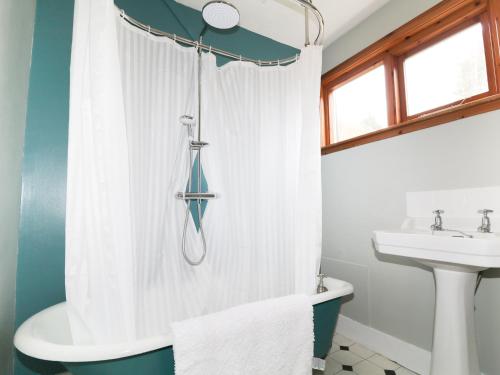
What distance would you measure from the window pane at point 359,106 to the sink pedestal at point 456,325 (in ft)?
4.12

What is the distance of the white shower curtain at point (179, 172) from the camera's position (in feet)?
3.21

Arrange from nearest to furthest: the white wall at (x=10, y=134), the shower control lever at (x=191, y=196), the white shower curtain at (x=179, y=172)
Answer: the white shower curtain at (x=179, y=172), the white wall at (x=10, y=134), the shower control lever at (x=191, y=196)

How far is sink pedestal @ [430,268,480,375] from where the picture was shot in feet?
3.97

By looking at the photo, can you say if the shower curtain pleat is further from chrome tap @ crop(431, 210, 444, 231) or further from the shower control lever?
chrome tap @ crop(431, 210, 444, 231)

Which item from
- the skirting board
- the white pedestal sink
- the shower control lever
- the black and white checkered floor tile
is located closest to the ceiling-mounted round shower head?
the shower control lever

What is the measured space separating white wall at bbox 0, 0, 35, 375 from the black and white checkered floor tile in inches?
65.4

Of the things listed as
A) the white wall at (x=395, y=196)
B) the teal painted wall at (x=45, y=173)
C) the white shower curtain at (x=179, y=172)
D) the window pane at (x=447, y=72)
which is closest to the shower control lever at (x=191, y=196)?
the white shower curtain at (x=179, y=172)

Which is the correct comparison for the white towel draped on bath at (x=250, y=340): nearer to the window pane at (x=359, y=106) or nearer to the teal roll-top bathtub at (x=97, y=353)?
the teal roll-top bathtub at (x=97, y=353)

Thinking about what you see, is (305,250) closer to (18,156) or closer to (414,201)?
(414,201)

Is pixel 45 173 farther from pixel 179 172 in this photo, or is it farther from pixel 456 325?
pixel 456 325

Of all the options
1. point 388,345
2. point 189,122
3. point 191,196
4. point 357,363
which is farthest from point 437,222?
point 189,122

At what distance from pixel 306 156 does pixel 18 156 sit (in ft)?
5.02

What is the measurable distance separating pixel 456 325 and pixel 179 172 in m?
1.65

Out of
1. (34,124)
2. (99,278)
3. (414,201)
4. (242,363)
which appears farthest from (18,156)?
(414,201)
